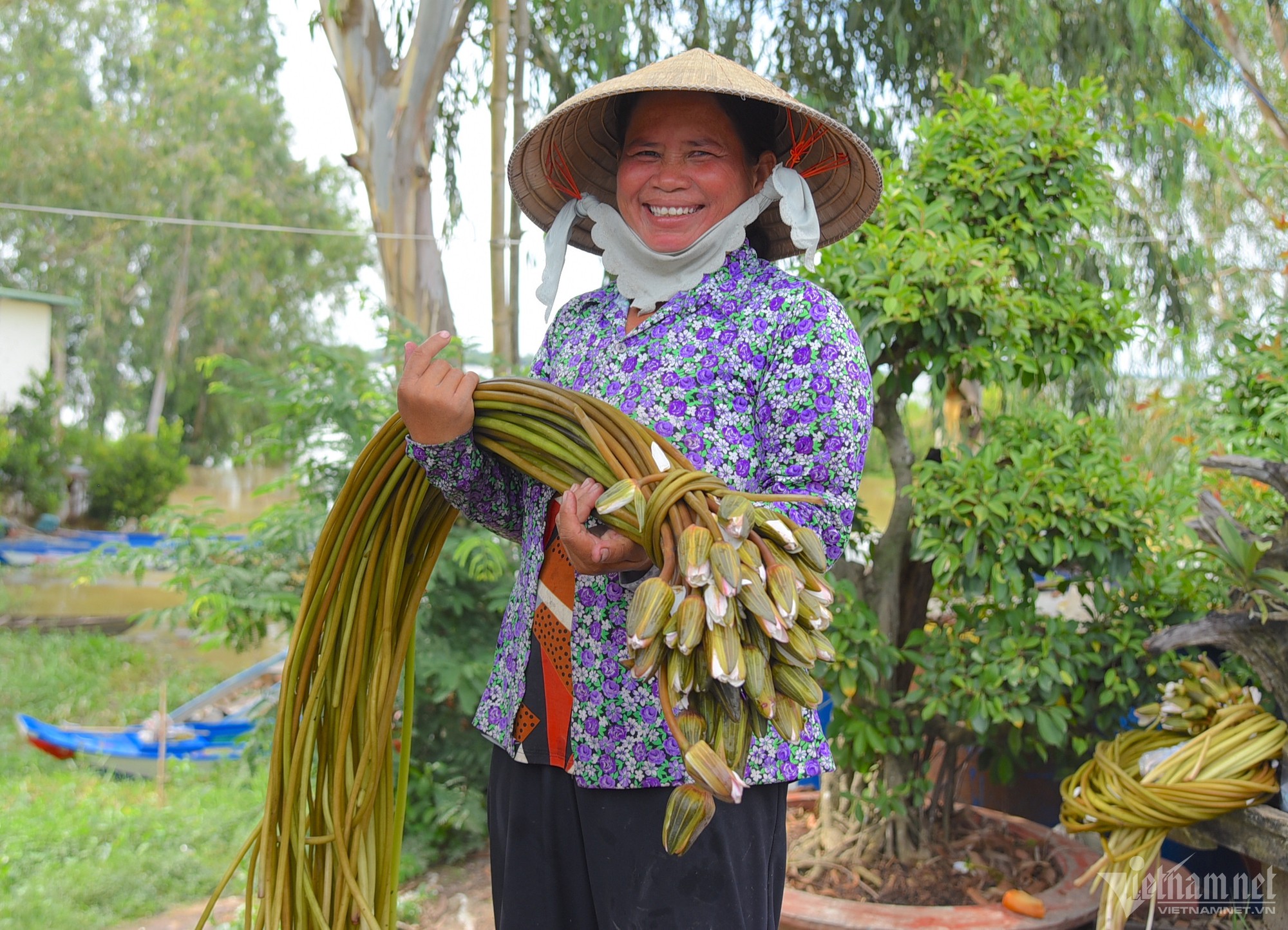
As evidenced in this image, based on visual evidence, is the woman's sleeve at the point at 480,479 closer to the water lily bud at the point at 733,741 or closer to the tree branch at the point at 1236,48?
the water lily bud at the point at 733,741

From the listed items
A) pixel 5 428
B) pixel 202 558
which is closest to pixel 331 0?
pixel 202 558

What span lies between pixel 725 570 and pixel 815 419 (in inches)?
12.8

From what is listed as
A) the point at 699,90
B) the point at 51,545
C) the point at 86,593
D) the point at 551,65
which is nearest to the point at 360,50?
the point at 551,65

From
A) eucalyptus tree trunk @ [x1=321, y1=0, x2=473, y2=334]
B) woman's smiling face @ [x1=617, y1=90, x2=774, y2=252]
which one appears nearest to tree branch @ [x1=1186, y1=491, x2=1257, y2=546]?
woman's smiling face @ [x1=617, y1=90, x2=774, y2=252]

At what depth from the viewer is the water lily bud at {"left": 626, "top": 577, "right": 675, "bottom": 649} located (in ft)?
3.17

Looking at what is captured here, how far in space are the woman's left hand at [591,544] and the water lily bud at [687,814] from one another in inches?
9.5

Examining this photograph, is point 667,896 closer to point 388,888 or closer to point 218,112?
point 388,888

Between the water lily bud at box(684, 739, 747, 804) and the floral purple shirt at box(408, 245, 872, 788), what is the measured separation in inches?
11.2

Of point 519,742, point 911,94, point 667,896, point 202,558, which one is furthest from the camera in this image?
point 911,94

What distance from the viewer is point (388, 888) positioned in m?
1.47

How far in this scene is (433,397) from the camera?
1.23m

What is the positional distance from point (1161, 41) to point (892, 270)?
3370mm

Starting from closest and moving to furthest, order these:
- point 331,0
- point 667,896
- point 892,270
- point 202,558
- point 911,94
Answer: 1. point 667,896
2. point 892,270
3. point 202,558
4. point 331,0
5. point 911,94

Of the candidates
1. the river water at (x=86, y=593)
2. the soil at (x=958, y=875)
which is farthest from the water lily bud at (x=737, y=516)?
the river water at (x=86, y=593)
